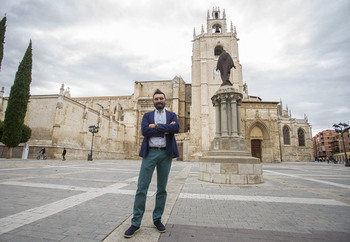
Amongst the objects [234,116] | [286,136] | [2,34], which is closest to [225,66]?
[234,116]

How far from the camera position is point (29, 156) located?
15914 millimetres

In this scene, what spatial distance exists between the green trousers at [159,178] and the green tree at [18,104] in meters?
18.4

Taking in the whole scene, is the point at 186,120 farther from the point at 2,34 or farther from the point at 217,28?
the point at 2,34

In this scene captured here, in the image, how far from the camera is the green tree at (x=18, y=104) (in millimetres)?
14727

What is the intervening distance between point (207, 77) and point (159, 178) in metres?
25.0

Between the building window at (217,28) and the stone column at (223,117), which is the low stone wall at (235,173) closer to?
the stone column at (223,117)

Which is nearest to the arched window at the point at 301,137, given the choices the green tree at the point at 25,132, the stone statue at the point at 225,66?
the stone statue at the point at 225,66

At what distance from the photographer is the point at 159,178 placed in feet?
6.92

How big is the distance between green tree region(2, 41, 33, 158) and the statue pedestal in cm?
1711

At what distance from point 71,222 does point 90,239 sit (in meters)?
0.59

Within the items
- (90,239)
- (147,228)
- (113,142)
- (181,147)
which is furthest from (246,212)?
(113,142)

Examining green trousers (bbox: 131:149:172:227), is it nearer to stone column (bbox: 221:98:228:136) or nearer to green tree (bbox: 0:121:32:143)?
stone column (bbox: 221:98:228:136)

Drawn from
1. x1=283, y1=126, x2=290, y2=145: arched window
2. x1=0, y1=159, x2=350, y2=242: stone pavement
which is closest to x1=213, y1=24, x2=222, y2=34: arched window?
x1=283, y1=126, x2=290, y2=145: arched window

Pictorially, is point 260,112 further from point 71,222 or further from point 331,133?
point 331,133
